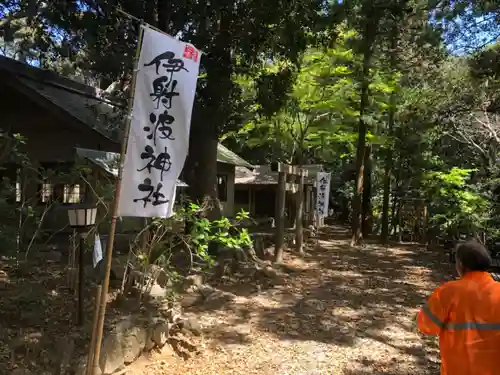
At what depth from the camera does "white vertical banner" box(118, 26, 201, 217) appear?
3797mm

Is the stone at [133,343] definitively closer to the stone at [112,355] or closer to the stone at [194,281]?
the stone at [112,355]

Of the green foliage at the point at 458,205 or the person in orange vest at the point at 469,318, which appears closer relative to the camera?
the person in orange vest at the point at 469,318

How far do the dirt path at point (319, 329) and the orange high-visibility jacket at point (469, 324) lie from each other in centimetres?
251

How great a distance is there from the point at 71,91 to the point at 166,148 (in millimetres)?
9078

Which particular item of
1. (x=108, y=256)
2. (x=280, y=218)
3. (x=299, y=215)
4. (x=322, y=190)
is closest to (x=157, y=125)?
(x=108, y=256)

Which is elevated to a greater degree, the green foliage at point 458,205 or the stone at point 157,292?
the green foliage at point 458,205

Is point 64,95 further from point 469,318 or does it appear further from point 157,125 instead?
point 469,318

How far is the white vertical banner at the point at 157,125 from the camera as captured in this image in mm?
3797

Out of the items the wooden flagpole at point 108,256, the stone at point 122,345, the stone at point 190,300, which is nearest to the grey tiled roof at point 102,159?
the stone at point 190,300

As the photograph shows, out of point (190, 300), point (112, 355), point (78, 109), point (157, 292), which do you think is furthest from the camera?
point (78, 109)

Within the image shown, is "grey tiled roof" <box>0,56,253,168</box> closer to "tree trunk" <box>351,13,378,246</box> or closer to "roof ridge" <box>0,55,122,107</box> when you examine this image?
"roof ridge" <box>0,55,122,107</box>

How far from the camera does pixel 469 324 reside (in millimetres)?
2693

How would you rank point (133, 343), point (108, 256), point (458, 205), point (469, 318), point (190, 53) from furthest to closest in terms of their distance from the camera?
point (458, 205)
point (133, 343)
point (190, 53)
point (108, 256)
point (469, 318)

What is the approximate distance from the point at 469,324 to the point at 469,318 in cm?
4
